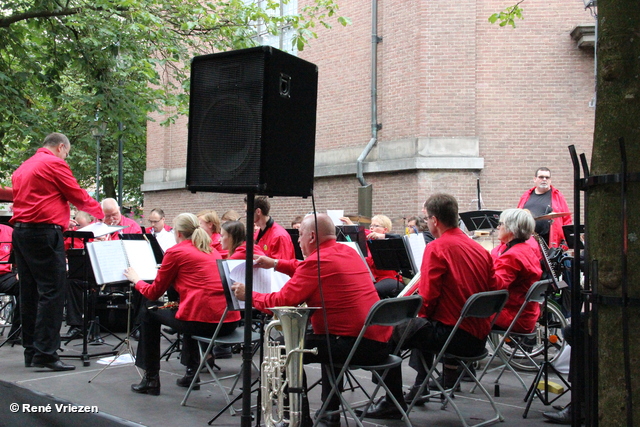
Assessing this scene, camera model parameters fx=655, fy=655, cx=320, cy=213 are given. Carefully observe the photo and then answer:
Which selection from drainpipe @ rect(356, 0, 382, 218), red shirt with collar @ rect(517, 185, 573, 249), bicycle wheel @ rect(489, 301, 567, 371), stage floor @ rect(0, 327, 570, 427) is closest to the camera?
stage floor @ rect(0, 327, 570, 427)

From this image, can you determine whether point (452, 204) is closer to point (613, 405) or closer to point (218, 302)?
point (218, 302)

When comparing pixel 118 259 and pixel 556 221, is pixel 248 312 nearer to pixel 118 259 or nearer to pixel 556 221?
pixel 118 259

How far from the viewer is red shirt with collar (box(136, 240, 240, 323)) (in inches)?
→ 224

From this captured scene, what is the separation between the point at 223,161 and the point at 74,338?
5405 mm

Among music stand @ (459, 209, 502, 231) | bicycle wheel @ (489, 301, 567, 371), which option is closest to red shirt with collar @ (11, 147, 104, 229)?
music stand @ (459, 209, 502, 231)

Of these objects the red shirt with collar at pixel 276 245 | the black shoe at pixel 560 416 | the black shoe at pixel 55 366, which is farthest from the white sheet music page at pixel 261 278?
the black shoe at pixel 55 366

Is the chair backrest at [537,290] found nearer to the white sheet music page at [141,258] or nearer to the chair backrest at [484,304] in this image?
the chair backrest at [484,304]

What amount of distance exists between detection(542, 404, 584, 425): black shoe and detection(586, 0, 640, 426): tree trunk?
2259mm

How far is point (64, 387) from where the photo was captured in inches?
237

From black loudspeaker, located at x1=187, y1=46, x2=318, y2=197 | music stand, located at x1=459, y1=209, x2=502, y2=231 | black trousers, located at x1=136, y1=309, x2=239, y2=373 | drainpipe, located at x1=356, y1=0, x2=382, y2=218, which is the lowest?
black trousers, located at x1=136, y1=309, x2=239, y2=373

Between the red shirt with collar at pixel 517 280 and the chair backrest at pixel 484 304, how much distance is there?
78 cm

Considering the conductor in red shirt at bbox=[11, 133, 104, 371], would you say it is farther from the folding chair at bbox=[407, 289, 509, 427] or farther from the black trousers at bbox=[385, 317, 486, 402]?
the folding chair at bbox=[407, 289, 509, 427]

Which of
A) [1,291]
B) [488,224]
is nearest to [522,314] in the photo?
[488,224]

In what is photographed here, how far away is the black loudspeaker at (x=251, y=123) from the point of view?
13.2 ft
